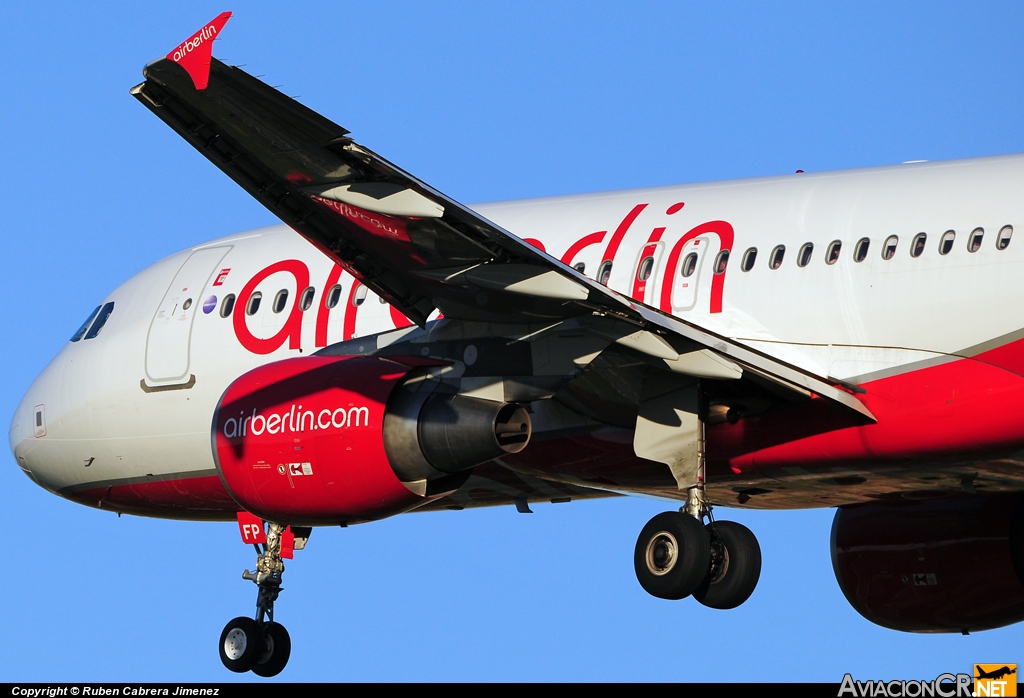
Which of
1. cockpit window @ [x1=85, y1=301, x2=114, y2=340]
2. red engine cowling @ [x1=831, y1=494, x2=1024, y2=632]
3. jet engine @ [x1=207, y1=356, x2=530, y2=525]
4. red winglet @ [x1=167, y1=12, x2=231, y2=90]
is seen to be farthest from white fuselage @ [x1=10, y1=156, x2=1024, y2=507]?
red winglet @ [x1=167, y1=12, x2=231, y2=90]

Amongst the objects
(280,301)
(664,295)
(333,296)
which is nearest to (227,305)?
(280,301)

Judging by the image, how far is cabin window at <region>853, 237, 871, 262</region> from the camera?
14711 mm

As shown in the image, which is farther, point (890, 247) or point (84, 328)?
point (84, 328)

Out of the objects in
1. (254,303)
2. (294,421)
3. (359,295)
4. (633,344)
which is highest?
(254,303)

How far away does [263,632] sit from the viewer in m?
19.4

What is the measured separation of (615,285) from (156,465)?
6.05m

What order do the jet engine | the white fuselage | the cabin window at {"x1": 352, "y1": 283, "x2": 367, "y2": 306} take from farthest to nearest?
the cabin window at {"x1": 352, "y1": 283, "x2": 367, "y2": 306}, the jet engine, the white fuselage

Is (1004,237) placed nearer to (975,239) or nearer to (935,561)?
(975,239)

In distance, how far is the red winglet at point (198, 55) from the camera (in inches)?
434

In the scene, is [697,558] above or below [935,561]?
below

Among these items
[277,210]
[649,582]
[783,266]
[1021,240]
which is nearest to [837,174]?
[783,266]

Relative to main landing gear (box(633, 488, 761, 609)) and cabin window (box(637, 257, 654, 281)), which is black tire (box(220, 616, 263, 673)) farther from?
cabin window (box(637, 257, 654, 281))

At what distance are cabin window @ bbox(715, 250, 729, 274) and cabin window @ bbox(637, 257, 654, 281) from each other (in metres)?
0.70

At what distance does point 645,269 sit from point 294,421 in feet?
11.8
